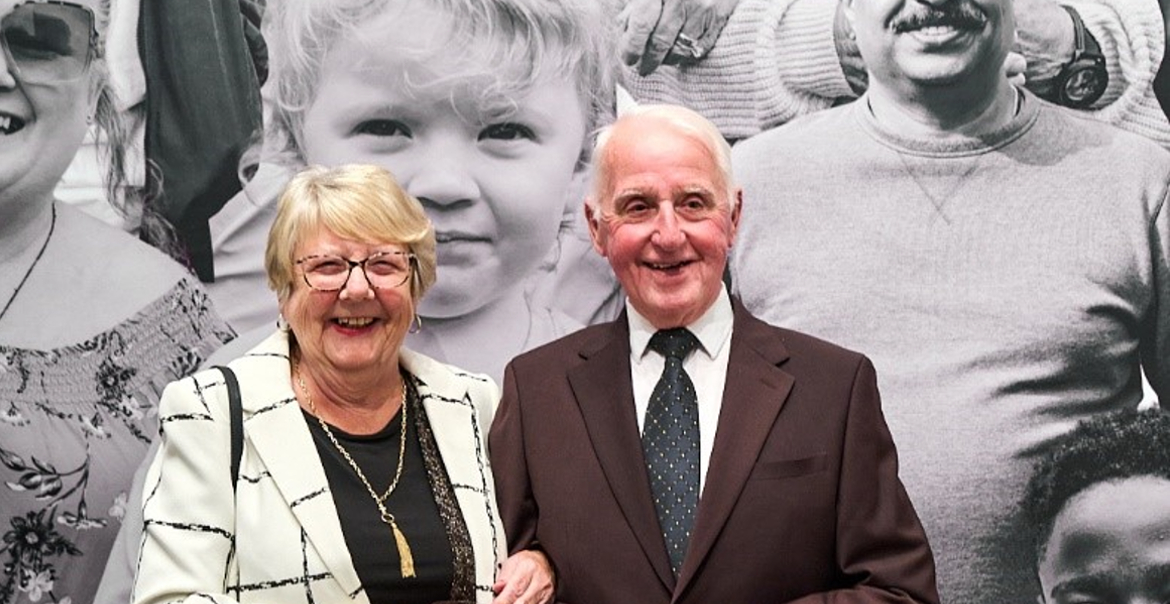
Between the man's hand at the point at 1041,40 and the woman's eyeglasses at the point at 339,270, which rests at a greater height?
the woman's eyeglasses at the point at 339,270

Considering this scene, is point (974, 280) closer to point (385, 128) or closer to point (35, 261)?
point (385, 128)

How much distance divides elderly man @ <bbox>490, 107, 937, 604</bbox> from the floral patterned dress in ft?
3.79

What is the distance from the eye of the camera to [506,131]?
9.69 ft

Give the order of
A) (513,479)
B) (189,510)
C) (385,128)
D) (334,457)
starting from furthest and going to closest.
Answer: (385,128), (513,479), (334,457), (189,510)

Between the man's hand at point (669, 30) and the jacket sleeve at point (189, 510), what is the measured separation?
1.46 meters

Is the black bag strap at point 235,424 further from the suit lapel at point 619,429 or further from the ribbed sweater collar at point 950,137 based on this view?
the ribbed sweater collar at point 950,137

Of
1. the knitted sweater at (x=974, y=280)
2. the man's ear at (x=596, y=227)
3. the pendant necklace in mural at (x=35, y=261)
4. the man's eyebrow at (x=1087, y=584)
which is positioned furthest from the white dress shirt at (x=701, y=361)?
the pendant necklace in mural at (x=35, y=261)

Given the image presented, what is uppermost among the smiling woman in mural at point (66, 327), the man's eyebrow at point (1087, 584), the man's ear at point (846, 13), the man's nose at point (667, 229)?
the man's nose at point (667, 229)

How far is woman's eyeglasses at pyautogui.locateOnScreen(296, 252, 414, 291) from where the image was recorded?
1891 millimetres

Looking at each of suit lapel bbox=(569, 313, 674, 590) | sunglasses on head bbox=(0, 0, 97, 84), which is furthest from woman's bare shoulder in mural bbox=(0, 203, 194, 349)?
suit lapel bbox=(569, 313, 674, 590)

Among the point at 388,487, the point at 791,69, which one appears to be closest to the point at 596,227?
the point at 388,487

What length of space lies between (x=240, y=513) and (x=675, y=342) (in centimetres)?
68

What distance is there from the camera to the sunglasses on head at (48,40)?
9.47ft

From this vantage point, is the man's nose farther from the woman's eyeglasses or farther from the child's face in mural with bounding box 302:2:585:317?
the child's face in mural with bounding box 302:2:585:317
